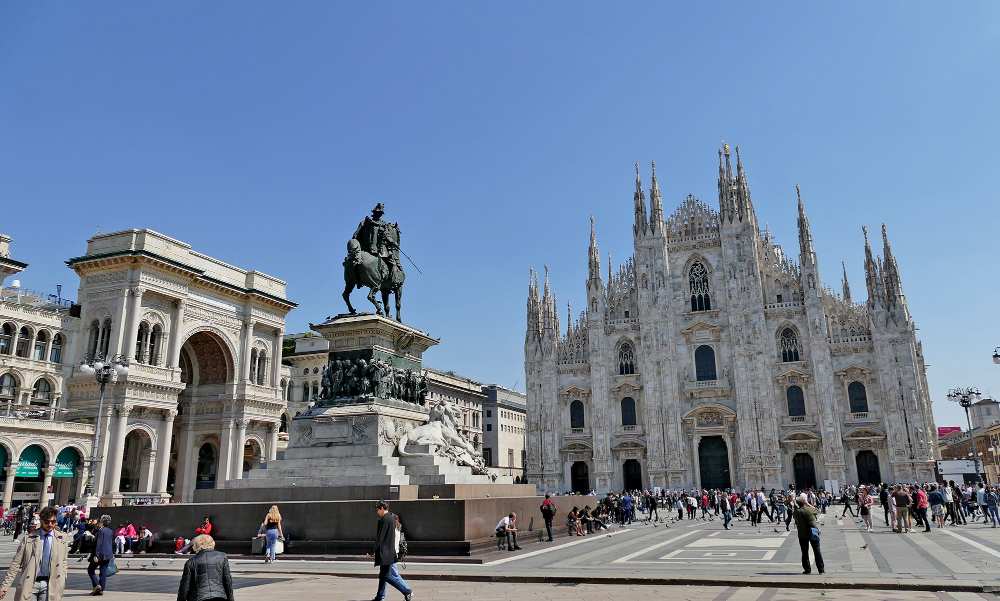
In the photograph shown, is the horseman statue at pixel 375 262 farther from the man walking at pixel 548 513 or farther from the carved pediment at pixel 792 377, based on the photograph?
the carved pediment at pixel 792 377

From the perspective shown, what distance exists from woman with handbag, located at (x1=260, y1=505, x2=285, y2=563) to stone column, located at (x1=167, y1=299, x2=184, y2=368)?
97.6ft

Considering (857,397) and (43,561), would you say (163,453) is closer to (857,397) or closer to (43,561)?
(43,561)

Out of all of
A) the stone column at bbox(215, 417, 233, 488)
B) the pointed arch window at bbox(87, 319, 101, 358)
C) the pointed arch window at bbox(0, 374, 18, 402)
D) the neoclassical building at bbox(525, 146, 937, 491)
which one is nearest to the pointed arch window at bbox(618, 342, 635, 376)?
the neoclassical building at bbox(525, 146, 937, 491)

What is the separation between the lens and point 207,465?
46938mm

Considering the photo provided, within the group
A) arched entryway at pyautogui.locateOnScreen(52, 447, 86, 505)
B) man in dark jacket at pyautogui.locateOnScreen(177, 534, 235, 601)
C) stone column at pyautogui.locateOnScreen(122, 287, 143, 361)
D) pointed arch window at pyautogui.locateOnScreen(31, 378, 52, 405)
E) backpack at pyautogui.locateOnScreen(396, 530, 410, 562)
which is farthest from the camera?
pointed arch window at pyautogui.locateOnScreen(31, 378, 52, 405)

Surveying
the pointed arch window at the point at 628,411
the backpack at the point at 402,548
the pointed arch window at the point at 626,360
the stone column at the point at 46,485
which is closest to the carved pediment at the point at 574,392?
the pointed arch window at the point at 628,411

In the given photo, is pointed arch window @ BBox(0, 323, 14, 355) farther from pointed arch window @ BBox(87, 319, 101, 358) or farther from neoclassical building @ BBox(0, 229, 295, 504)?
pointed arch window @ BBox(87, 319, 101, 358)

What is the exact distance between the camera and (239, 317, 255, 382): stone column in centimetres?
4462

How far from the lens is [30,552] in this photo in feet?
22.6

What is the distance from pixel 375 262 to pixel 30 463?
2788cm

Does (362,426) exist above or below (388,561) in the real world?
above

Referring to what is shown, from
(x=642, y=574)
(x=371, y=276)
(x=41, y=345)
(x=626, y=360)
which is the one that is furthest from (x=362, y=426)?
(x=626, y=360)

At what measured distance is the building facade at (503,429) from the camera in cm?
8162

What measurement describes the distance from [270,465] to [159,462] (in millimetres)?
27926
